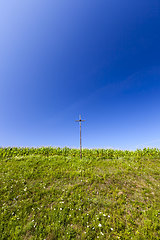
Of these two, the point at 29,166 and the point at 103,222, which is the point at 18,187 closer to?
the point at 29,166

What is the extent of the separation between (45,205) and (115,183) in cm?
596

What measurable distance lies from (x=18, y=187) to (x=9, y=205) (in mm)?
1689

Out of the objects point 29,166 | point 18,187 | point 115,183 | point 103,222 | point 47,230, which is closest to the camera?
point 47,230

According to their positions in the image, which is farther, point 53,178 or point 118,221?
point 53,178

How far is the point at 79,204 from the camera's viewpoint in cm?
632

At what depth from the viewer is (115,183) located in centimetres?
877

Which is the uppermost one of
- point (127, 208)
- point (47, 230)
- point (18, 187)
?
point (18, 187)

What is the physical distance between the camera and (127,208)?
20.4ft

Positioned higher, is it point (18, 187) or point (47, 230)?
point (18, 187)

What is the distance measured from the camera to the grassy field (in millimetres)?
4824

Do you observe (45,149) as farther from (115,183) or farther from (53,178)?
(115,183)

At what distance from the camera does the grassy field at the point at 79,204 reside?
482 centimetres

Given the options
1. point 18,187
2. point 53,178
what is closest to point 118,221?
point 53,178

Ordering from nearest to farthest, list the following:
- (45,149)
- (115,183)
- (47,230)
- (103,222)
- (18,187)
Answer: (47,230) → (103,222) → (18,187) → (115,183) → (45,149)
